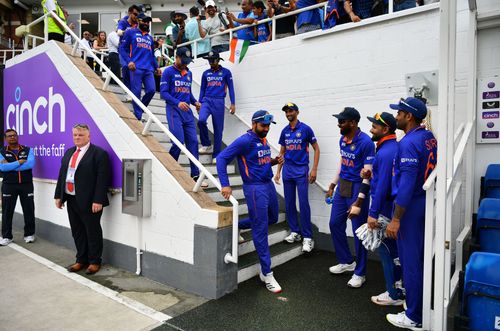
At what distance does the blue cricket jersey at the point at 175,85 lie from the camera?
5.47 metres

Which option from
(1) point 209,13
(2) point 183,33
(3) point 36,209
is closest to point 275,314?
(3) point 36,209

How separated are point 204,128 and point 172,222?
2403mm

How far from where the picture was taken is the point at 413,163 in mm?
2863

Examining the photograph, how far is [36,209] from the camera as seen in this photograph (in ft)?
21.7

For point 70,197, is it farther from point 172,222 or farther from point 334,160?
point 334,160

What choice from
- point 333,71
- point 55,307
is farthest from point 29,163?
point 333,71

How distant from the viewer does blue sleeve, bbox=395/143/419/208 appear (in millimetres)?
2863

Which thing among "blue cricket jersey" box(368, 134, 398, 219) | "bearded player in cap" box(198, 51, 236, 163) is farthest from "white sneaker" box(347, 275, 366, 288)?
"bearded player in cap" box(198, 51, 236, 163)

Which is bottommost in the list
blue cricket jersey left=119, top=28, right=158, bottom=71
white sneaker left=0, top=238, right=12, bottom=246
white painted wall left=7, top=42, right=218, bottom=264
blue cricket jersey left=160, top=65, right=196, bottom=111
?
white sneaker left=0, top=238, right=12, bottom=246

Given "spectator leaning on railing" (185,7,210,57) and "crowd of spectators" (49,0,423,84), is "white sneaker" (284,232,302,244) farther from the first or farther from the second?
"spectator leaning on railing" (185,7,210,57)

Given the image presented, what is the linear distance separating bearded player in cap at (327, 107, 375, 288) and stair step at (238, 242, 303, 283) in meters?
0.66

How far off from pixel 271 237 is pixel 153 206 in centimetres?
165

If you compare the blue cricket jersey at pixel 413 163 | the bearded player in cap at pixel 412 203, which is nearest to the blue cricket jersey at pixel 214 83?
the bearded player in cap at pixel 412 203

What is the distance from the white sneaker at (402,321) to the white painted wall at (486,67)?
195cm
